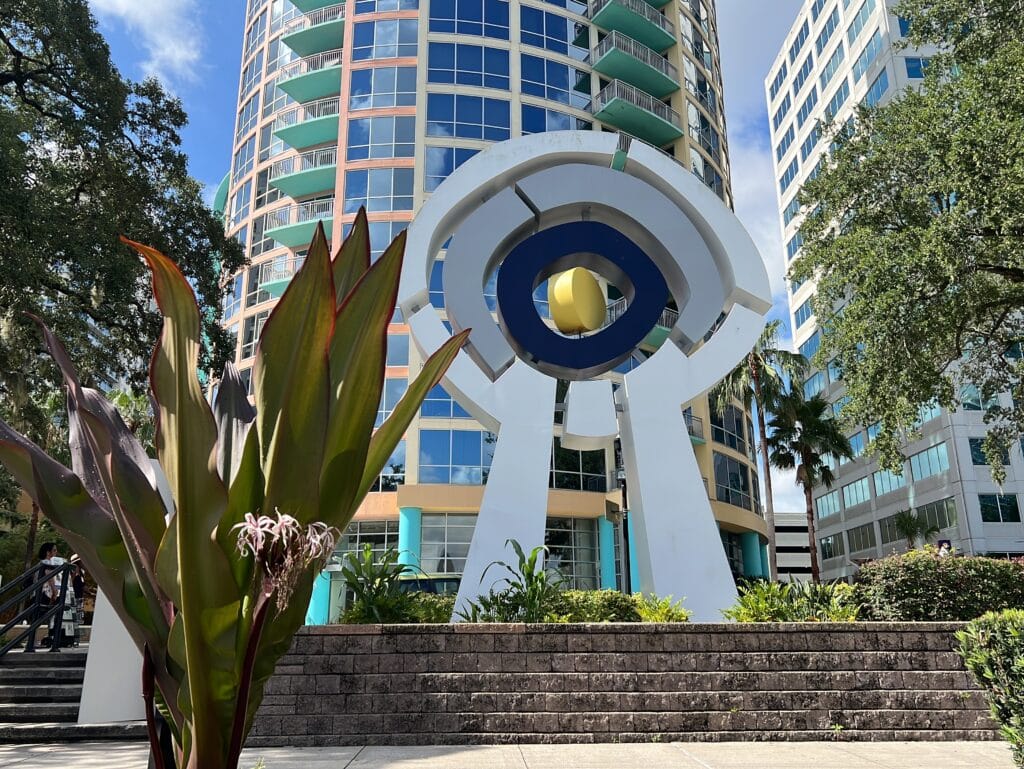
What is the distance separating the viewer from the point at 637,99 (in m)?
38.8

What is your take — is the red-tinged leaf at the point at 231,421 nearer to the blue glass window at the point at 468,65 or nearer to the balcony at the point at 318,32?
the blue glass window at the point at 468,65

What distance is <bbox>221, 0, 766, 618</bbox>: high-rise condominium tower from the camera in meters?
30.6

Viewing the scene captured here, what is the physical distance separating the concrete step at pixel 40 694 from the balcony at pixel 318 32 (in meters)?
34.9

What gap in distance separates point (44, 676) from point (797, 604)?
969 centimetres

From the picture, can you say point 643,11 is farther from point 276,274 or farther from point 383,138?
point 276,274

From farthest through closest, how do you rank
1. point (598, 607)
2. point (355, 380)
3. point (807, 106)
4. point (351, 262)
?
point (807, 106) → point (598, 607) → point (351, 262) → point (355, 380)

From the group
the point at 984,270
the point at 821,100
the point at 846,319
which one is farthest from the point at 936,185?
the point at 821,100

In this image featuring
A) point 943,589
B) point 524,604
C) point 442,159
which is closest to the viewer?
point 943,589

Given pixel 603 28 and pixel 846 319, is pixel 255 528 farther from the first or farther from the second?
pixel 603 28

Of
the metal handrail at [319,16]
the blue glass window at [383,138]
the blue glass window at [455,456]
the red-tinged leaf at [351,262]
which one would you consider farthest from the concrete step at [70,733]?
the metal handrail at [319,16]

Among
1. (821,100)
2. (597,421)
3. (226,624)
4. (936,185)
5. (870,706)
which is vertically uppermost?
(821,100)

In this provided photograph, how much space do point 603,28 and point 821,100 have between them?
27365 mm

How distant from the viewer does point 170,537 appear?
2275mm

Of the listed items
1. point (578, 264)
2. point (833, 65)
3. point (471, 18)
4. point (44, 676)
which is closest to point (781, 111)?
point (833, 65)
